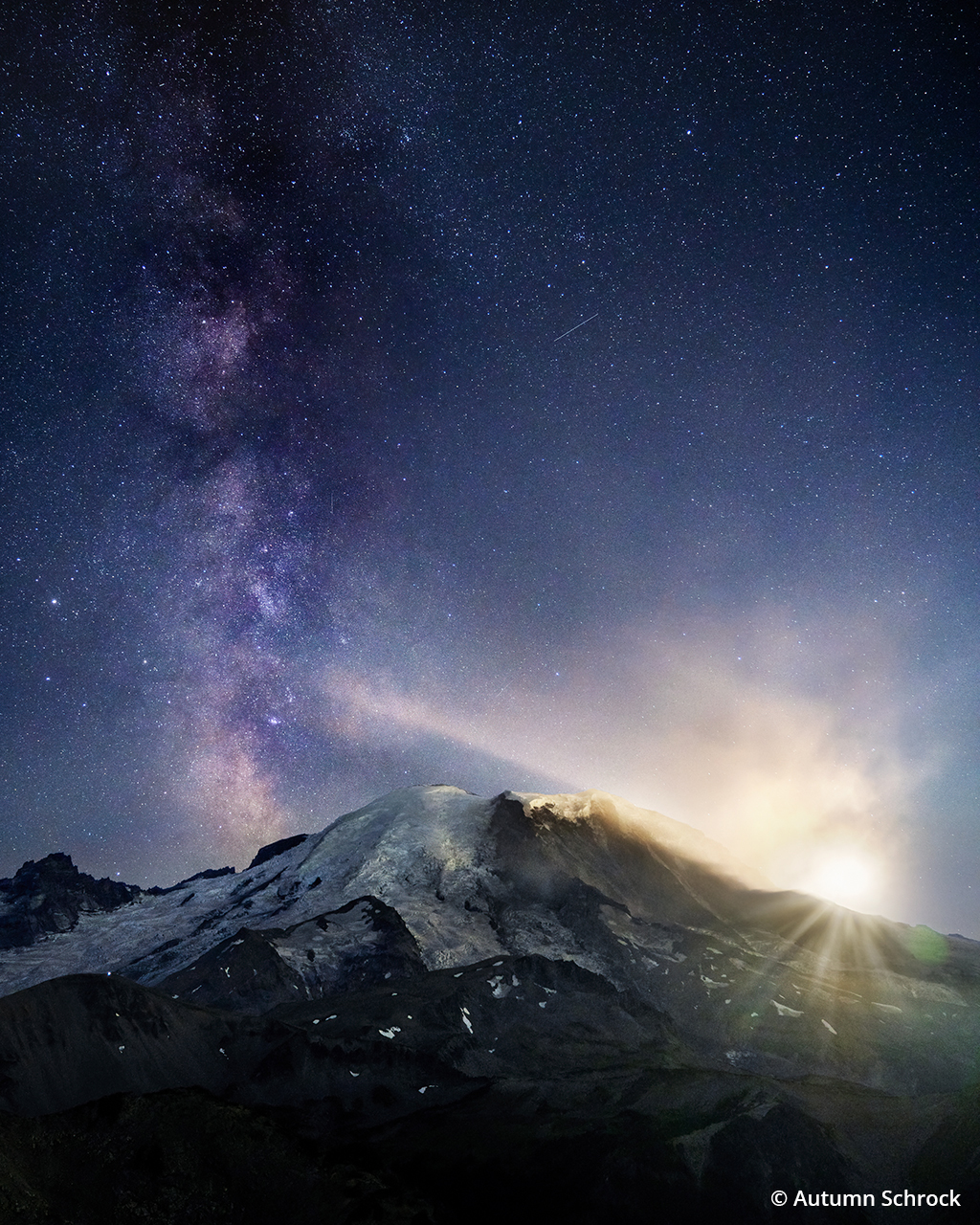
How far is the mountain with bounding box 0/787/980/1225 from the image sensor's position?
76.8 metres

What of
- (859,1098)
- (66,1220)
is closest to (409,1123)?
(66,1220)

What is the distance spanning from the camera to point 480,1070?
125312 mm

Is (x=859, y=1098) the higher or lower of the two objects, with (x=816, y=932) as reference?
lower

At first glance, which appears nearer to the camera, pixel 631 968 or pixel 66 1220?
pixel 66 1220

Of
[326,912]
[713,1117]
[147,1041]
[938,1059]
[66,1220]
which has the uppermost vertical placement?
[326,912]

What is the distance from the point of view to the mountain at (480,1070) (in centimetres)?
7675

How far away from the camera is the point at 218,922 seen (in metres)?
200

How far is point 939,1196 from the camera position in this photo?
80.6m

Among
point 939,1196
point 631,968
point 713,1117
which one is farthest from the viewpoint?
Answer: point 631,968

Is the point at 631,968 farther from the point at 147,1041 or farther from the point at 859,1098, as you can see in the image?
the point at 147,1041

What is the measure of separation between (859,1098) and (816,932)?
99.0 meters

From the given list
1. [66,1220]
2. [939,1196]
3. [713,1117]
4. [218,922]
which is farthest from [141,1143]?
[218,922]

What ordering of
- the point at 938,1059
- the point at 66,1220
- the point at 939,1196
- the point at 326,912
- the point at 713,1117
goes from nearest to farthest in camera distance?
the point at 66,1220, the point at 939,1196, the point at 713,1117, the point at 938,1059, the point at 326,912

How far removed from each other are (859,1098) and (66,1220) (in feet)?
350
